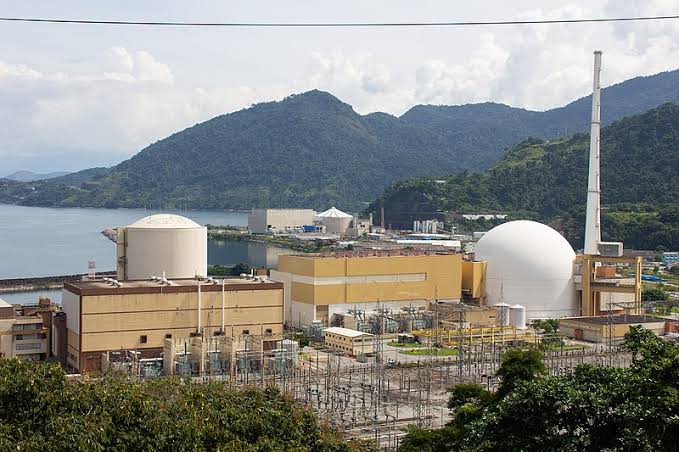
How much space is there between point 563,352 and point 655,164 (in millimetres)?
50126

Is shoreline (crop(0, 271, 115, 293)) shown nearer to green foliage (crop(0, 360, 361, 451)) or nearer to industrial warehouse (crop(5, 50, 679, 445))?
industrial warehouse (crop(5, 50, 679, 445))

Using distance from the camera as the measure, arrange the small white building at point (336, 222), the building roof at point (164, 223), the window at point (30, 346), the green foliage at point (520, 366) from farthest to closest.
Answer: the small white building at point (336, 222)
the building roof at point (164, 223)
the window at point (30, 346)
the green foliage at point (520, 366)

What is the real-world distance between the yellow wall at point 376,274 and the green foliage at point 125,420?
62.1ft

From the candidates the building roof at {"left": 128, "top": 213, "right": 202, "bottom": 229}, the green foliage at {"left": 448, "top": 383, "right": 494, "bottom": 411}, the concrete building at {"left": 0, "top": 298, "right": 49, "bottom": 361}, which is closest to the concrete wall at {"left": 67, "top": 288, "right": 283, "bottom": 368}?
the concrete building at {"left": 0, "top": 298, "right": 49, "bottom": 361}

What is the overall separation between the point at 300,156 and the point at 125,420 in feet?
461

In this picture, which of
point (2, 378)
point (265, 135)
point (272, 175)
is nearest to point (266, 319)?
point (2, 378)

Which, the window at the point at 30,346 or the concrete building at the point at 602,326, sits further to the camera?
the concrete building at the point at 602,326

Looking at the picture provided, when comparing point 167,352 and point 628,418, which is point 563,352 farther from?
point 628,418

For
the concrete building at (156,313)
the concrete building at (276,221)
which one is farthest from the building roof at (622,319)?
the concrete building at (276,221)

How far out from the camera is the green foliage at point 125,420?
6977 millimetres

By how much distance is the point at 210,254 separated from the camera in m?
63.9

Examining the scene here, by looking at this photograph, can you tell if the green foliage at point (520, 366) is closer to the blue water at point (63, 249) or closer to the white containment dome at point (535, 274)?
the white containment dome at point (535, 274)

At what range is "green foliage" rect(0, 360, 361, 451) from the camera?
698 cm

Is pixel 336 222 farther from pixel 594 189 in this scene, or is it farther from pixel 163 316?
pixel 163 316
